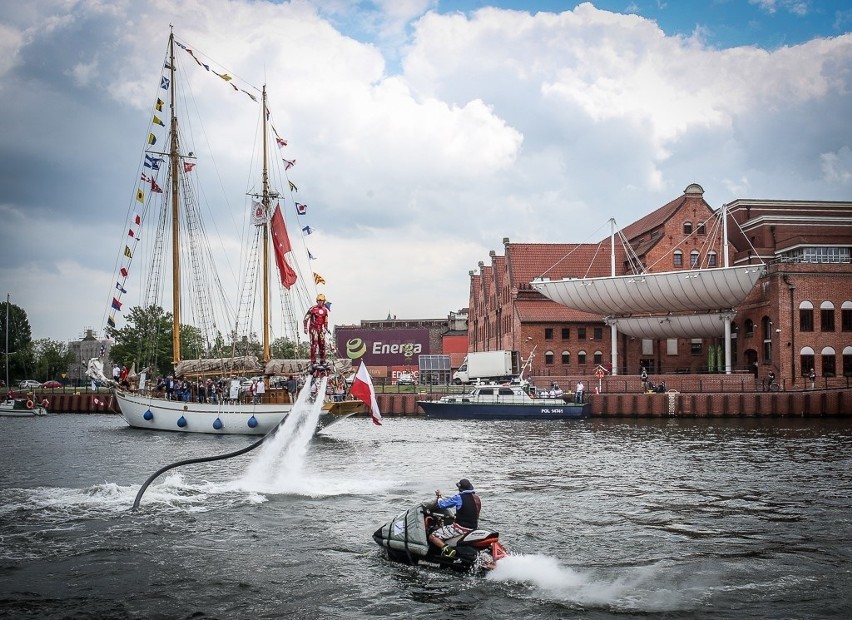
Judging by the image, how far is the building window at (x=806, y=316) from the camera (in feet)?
237

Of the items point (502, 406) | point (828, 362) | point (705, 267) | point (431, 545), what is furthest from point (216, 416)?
point (705, 267)

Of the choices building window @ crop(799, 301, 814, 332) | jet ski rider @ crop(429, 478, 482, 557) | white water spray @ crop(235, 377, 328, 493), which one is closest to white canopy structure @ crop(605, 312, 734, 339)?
building window @ crop(799, 301, 814, 332)

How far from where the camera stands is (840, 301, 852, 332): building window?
72688 mm

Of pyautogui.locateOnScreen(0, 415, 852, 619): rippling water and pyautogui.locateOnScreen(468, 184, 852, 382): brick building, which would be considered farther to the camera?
pyautogui.locateOnScreen(468, 184, 852, 382): brick building

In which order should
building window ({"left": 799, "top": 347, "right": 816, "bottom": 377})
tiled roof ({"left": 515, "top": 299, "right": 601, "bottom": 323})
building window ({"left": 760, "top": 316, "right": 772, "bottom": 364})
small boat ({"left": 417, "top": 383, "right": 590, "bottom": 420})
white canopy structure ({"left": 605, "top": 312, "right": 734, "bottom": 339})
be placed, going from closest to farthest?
small boat ({"left": 417, "top": 383, "right": 590, "bottom": 420}) → building window ({"left": 799, "top": 347, "right": 816, "bottom": 377}) → building window ({"left": 760, "top": 316, "right": 772, "bottom": 364}) → white canopy structure ({"left": 605, "top": 312, "right": 734, "bottom": 339}) → tiled roof ({"left": 515, "top": 299, "right": 601, "bottom": 323})

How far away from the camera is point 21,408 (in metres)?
76.3

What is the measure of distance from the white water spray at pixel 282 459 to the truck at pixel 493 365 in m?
48.9

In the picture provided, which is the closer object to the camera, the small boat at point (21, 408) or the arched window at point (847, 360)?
the arched window at point (847, 360)

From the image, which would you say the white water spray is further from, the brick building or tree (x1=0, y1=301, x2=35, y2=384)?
tree (x1=0, y1=301, x2=35, y2=384)

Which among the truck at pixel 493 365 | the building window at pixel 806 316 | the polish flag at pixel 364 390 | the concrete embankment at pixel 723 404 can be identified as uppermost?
the building window at pixel 806 316

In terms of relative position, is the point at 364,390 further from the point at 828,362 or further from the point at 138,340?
the point at 138,340

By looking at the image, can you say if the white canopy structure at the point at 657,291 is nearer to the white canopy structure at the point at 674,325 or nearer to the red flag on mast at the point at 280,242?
the white canopy structure at the point at 674,325

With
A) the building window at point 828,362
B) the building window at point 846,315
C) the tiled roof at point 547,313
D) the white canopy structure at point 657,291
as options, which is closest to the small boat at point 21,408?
the white canopy structure at point 657,291

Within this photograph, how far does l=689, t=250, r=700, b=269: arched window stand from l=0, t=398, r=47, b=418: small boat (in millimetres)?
68602
